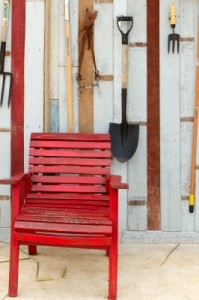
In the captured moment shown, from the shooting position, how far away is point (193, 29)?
363cm

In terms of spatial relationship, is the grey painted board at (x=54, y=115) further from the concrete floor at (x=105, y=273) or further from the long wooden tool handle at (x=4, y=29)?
the concrete floor at (x=105, y=273)

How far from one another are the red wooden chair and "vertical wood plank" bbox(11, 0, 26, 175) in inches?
13.9

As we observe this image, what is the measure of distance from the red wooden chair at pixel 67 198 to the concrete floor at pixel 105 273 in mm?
170

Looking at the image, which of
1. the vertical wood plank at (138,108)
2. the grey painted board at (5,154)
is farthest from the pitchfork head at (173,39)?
the grey painted board at (5,154)

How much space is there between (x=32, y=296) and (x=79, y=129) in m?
1.53

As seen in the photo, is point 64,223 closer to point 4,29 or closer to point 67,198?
point 67,198

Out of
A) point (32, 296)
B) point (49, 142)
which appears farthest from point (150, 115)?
point (32, 296)

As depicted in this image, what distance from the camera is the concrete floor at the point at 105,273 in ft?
8.85

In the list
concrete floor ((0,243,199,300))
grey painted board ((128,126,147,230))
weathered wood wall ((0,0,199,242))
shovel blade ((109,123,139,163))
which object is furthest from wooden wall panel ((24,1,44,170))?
A: concrete floor ((0,243,199,300))

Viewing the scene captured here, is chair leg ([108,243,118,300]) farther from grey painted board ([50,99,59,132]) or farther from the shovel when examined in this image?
grey painted board ([50,99,59,132])

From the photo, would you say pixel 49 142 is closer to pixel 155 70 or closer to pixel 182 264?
pixel 155 70

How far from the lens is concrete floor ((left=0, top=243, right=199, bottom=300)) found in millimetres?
2697

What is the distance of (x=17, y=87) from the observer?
3.72m

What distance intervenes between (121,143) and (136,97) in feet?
1.39
